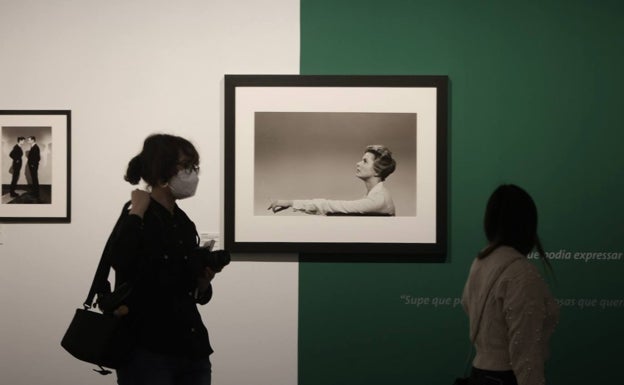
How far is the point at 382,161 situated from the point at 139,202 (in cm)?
145

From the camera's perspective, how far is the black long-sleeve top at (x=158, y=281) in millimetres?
2021

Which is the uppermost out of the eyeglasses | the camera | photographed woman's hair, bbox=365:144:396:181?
photographed woman's hair, bbox=365:144:396:181

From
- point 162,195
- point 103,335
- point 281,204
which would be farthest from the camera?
point 281,204

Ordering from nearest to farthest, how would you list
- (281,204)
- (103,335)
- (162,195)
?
1. (103,335)
2. (162,195)
3. (281,204)

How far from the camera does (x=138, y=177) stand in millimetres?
2137

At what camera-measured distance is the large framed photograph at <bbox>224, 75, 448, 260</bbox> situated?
318 cm

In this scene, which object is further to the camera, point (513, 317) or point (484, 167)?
point (484, 167)

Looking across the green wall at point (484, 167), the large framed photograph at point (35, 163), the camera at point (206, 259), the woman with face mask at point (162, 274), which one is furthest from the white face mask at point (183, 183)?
the large framed photograph at point (35, 163)

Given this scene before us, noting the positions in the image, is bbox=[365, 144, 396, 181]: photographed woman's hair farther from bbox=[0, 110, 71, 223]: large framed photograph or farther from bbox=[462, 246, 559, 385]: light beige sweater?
bbox=[0, 110, 71, 223]: large framed photograph

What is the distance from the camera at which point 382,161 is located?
3201 mm

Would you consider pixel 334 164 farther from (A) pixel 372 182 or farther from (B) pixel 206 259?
(B) pixel 206 259

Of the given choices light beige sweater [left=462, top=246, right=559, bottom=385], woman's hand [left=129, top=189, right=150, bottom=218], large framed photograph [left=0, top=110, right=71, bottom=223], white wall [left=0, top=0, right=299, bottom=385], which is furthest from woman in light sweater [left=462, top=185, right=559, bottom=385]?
large framed photograph [left=0, top=110, right=71, bottom=223]

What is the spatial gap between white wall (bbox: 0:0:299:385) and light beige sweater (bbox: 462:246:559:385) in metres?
1.30

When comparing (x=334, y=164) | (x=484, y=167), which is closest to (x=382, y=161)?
(x=334, y=164)
